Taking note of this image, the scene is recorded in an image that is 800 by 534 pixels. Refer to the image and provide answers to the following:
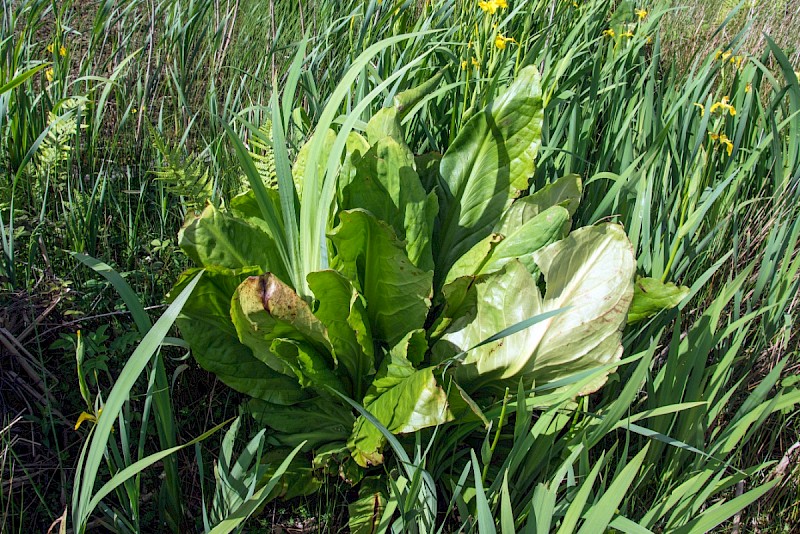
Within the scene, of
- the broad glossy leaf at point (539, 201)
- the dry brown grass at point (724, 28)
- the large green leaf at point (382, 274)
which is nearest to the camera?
the large green leaf at point (382, 274)

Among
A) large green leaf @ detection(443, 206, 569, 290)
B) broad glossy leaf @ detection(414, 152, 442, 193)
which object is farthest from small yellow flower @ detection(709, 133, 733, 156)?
broad glossy leaf @ detection(414, 152, 442, 193)

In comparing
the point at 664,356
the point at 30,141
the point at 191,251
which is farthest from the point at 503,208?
the point at 30,141

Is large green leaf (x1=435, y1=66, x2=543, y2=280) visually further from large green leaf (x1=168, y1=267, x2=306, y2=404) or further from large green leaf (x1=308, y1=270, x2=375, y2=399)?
large green leaf (x1=168, y1=267, x2=306, y2=404)

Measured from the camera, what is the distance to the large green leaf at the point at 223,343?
1.29m

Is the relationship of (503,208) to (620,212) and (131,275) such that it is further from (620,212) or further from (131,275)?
(131,275)

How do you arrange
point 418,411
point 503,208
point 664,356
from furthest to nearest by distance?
point 664,356, point 503,208, point 418,411

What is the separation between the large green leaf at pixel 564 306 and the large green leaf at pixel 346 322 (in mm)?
207

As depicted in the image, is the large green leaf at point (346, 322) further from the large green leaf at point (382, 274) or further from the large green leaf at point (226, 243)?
the large green leaf at point (226, 243)

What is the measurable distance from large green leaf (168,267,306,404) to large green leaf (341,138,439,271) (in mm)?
301

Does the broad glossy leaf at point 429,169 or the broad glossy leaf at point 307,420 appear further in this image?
the broad glossy leaf at point 429,169

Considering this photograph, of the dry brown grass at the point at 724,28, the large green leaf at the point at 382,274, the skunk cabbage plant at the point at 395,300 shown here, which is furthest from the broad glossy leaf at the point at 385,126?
the dry brown grass at the point at 724,28

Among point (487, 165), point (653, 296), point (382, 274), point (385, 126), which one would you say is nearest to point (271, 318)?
point (382, 274)

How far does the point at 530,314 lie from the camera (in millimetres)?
1311

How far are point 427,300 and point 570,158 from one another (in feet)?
2.18
